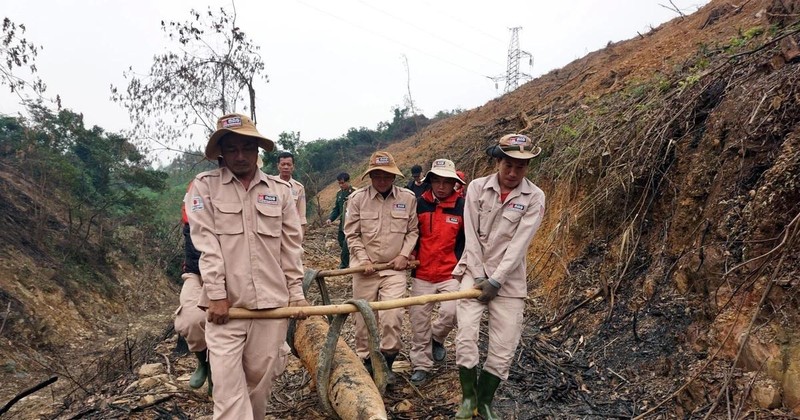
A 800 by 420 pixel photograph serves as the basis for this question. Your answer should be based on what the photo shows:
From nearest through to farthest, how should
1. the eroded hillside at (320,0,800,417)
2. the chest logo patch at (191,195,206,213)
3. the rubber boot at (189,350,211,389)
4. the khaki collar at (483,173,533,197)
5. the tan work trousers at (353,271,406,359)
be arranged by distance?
the chest logo patch at (191,195,206,213) < the eroded hillside at (320,0,800,417) < the khaki collar at (483,173,533,197) < the rubber boot at (189,350,211,389) < the tan work trousers at (353,271,406,359)

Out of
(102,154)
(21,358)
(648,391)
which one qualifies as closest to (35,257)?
(21,358)

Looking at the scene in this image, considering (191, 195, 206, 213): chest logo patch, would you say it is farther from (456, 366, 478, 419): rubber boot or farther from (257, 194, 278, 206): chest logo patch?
(456, 366, 478, 419): rubber boot

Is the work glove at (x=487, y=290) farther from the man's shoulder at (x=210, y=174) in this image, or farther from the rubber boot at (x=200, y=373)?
the rubber boot at (x=200, y=373)

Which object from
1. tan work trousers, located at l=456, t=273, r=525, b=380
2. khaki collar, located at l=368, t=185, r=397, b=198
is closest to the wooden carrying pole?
tan work trousers, located at l=456, t=273, r=525, b=380

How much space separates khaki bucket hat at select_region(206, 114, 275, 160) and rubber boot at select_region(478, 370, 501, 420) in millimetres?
2121

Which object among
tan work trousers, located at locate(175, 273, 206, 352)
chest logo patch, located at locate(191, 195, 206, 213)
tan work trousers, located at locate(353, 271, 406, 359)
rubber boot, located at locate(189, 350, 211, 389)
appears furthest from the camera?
tan work trousers, located at locate(353, 271, 406, 359)

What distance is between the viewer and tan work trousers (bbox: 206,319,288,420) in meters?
2.63

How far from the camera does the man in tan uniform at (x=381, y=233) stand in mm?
4195

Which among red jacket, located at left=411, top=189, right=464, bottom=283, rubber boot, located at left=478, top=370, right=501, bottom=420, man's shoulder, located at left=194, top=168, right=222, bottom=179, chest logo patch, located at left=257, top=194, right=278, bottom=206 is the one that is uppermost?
man's shoulder, located at left=194, top=168, right=222, bottom=179

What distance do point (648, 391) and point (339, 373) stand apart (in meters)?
2.18

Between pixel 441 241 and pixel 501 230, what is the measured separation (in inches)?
33.2

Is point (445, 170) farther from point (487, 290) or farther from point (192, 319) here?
point (192, 319)

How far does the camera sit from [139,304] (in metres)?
11.3

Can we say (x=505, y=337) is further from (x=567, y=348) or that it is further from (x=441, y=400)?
(x=567, y=348)
